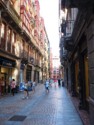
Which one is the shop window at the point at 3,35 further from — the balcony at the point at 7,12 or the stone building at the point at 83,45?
the stone building at the point at 83,45

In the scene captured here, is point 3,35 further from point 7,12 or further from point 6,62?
point 6,62

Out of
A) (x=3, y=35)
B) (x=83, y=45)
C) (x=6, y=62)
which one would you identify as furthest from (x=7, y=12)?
(x=83, y=45)

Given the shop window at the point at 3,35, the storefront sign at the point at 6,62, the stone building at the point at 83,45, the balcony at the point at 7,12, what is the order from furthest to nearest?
1. the shop window at the point at 3,35
2. the storefront sign at the point at 6,62
3. the balcony at the point at 7,12
4. the stone building at the point at 83,45

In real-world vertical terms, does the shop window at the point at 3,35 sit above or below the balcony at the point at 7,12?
below

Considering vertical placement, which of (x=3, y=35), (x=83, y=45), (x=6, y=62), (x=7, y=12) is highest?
(x=7, y=12)

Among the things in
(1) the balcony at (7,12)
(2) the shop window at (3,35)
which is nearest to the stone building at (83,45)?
(1) the balcony at (7,12)

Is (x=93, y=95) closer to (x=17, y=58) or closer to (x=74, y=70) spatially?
(x=74, y=70)

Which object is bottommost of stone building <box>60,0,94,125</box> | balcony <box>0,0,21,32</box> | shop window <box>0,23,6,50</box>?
stone building <box>60,0,94,125</box>

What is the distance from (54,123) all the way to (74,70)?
1062 cm

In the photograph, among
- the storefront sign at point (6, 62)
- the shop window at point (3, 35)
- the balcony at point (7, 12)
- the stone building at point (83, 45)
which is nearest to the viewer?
the stone building at point (83, 45)

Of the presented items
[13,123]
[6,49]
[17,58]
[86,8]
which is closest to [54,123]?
[13,123]

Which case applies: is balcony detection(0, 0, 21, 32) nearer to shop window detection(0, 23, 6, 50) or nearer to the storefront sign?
shop window detection(0, 23, 6, 50)

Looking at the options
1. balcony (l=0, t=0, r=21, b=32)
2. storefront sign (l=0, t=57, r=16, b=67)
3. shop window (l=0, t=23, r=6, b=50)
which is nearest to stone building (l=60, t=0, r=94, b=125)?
balcony (l=0, t=0, r=21, b=32)

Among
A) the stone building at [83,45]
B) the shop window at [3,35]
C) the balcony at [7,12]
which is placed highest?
the balcony at [7,12]
